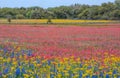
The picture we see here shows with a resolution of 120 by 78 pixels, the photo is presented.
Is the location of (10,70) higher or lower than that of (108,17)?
higher

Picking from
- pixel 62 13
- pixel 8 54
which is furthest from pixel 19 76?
pixel 62 13

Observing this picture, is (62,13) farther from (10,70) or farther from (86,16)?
(10,70)

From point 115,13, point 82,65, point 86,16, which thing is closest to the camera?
point 82,65

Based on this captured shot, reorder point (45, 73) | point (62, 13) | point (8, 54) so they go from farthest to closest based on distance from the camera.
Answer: point (62, 13) < point (8, 54) < point (45, 73)

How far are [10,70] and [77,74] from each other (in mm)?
1539

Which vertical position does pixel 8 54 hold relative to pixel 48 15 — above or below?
above

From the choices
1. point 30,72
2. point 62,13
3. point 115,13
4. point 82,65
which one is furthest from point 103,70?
point 62,13

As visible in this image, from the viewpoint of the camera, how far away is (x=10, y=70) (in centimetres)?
835

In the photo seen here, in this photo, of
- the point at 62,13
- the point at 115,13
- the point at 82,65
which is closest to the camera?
the point at 82,65

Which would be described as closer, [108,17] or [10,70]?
[10,70]

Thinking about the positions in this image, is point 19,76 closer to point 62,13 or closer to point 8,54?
point 8,54

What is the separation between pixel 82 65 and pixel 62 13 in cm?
9835

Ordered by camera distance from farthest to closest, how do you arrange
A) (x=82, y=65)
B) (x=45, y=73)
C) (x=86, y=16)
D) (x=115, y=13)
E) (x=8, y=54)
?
(x=86, y=16), (x=115, y=13), (x=8, y=54), (x=82, y=65), (x=45, y=73)

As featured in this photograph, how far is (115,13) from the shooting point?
3644 inches
